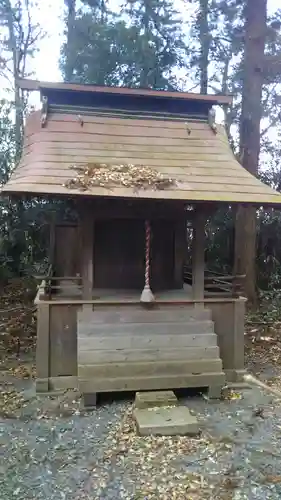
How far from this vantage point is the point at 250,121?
895 centimetres

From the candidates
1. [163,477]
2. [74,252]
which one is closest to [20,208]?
[74,252]

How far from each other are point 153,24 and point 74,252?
23.6ft

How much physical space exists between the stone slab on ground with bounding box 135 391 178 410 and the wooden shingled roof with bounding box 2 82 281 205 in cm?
206

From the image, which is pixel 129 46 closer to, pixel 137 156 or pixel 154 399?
pixel 137 156

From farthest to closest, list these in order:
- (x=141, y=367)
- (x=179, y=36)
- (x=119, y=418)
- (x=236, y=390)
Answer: (x=179, y=36), (x=236, y=390), (x=141, y=367), (x=119, y=418)

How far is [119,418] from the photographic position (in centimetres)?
439

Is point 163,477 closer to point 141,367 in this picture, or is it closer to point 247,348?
point 141,367

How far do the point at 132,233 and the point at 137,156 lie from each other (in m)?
1.29

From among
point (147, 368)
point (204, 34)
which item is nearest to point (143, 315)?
point (147, 368)

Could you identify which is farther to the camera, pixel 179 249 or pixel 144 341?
pixel 179 249

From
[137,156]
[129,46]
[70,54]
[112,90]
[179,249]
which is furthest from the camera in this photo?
Answer: [70,54]

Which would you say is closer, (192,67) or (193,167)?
(193,167)

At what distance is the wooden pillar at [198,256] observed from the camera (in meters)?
5.42

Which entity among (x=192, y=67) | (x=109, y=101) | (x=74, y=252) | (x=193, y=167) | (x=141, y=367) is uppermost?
(x=192, y=67)
